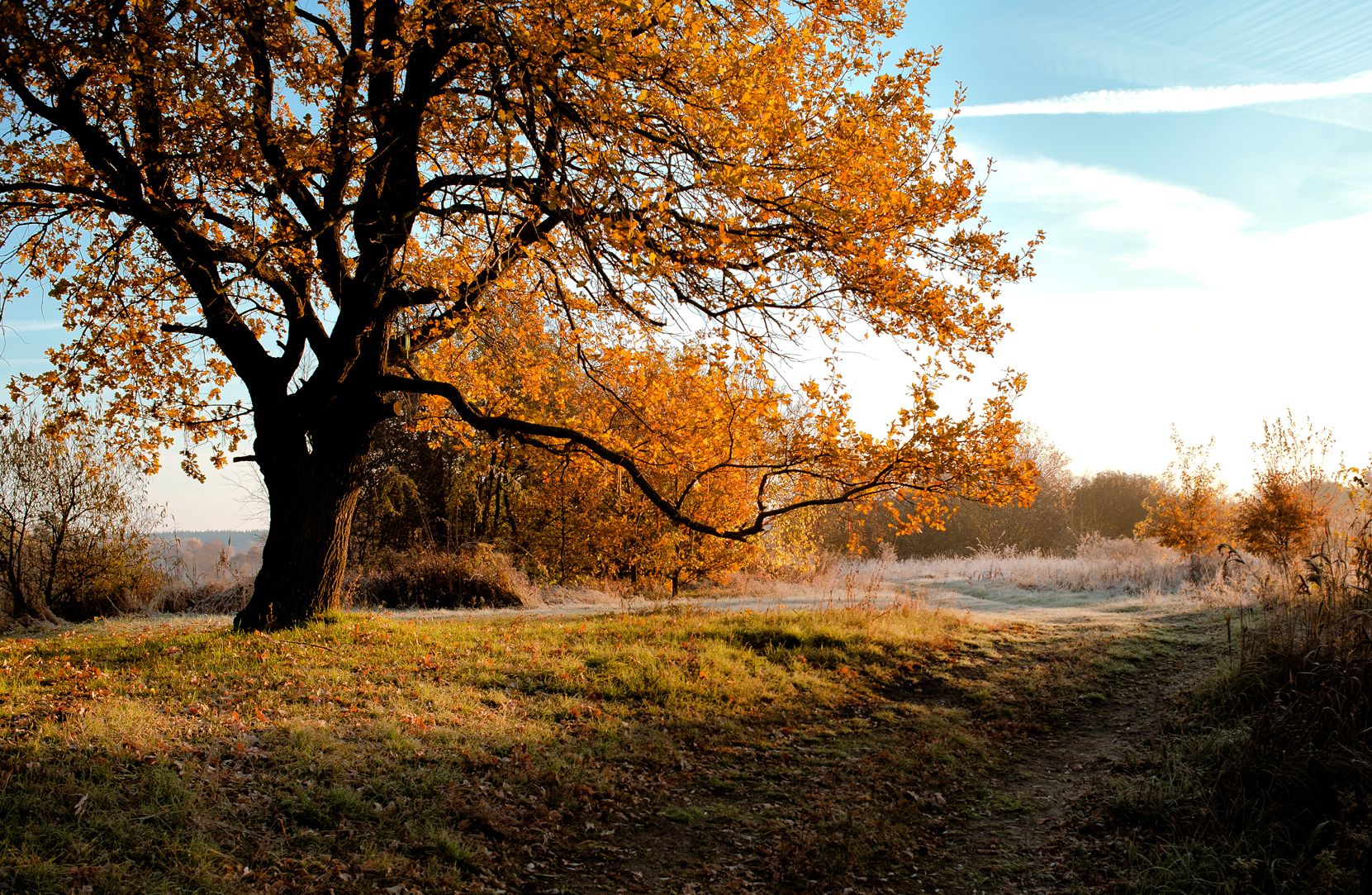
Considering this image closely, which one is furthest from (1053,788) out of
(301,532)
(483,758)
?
(301,532)

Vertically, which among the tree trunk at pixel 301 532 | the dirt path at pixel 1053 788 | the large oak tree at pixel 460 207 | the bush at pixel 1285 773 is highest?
the large oak tree at pixel 460 207

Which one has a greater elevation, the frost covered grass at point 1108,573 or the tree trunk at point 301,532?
the tree trunk at point 301,532

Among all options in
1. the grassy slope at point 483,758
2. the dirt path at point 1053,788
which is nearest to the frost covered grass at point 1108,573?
the dirt path at point 1053,788

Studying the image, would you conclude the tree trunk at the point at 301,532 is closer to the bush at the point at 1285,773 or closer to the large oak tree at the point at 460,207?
the large oak tree at the point at 460,207

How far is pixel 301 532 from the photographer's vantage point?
30.0 ft

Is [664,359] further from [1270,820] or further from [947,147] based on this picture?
[1270,820]

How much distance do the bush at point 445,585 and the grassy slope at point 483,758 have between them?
267 inches

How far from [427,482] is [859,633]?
16.0 meters

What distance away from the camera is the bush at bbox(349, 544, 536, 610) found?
16.6 metres

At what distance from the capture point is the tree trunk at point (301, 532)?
9055mm

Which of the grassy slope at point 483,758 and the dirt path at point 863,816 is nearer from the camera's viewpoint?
the grassy slope at point 483,758

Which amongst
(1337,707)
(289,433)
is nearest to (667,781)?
(1337,707)

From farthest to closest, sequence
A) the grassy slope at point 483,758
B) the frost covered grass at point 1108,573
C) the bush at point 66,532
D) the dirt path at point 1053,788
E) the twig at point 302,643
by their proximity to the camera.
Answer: the frost covered grass at point 1108,573
the bush at point 66,532
the twig at point 302,643
the dirt path at point 1053,788
the grassy slope at point 483,758

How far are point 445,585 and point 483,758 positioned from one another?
1171 centimetres
